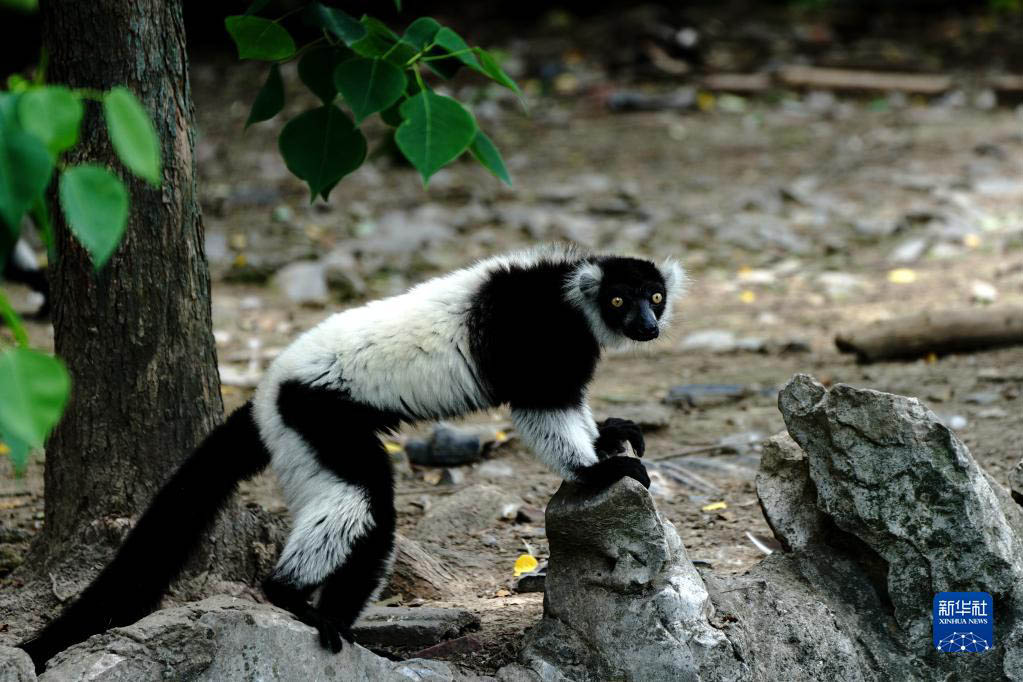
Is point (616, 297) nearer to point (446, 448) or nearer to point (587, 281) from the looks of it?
point (587, 281)

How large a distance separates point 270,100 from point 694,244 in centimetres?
620

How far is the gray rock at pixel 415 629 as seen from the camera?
4.13 meters

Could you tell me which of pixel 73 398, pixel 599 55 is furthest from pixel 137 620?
pixel 599 55

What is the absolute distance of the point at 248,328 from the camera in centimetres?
831

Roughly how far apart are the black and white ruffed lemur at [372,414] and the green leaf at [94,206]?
7.07 ft

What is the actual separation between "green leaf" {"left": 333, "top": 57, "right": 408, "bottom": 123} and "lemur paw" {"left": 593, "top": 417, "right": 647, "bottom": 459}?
5.39 feet

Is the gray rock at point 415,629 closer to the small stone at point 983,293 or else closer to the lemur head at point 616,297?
the lemur head at point 616,297

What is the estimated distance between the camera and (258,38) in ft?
13.1

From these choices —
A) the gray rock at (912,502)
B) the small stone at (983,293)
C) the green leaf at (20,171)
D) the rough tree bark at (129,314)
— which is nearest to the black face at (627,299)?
the gray rock at (912,502)

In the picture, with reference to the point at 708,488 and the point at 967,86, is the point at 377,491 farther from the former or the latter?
the point at 967,86

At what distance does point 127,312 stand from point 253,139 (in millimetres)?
9257

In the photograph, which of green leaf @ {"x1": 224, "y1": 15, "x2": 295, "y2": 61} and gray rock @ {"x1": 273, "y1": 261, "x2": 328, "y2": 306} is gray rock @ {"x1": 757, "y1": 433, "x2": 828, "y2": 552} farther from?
gray rock @ {"x1": 273, "y1": 261, "x2": 328, "y2": 306}

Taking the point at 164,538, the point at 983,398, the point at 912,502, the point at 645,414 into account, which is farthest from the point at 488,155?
the point at 983,398

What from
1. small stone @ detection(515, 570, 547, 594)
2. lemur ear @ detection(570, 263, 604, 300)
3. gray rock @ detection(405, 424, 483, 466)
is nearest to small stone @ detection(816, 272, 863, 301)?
gray rock @ detection(405, 424, 483, 466)
